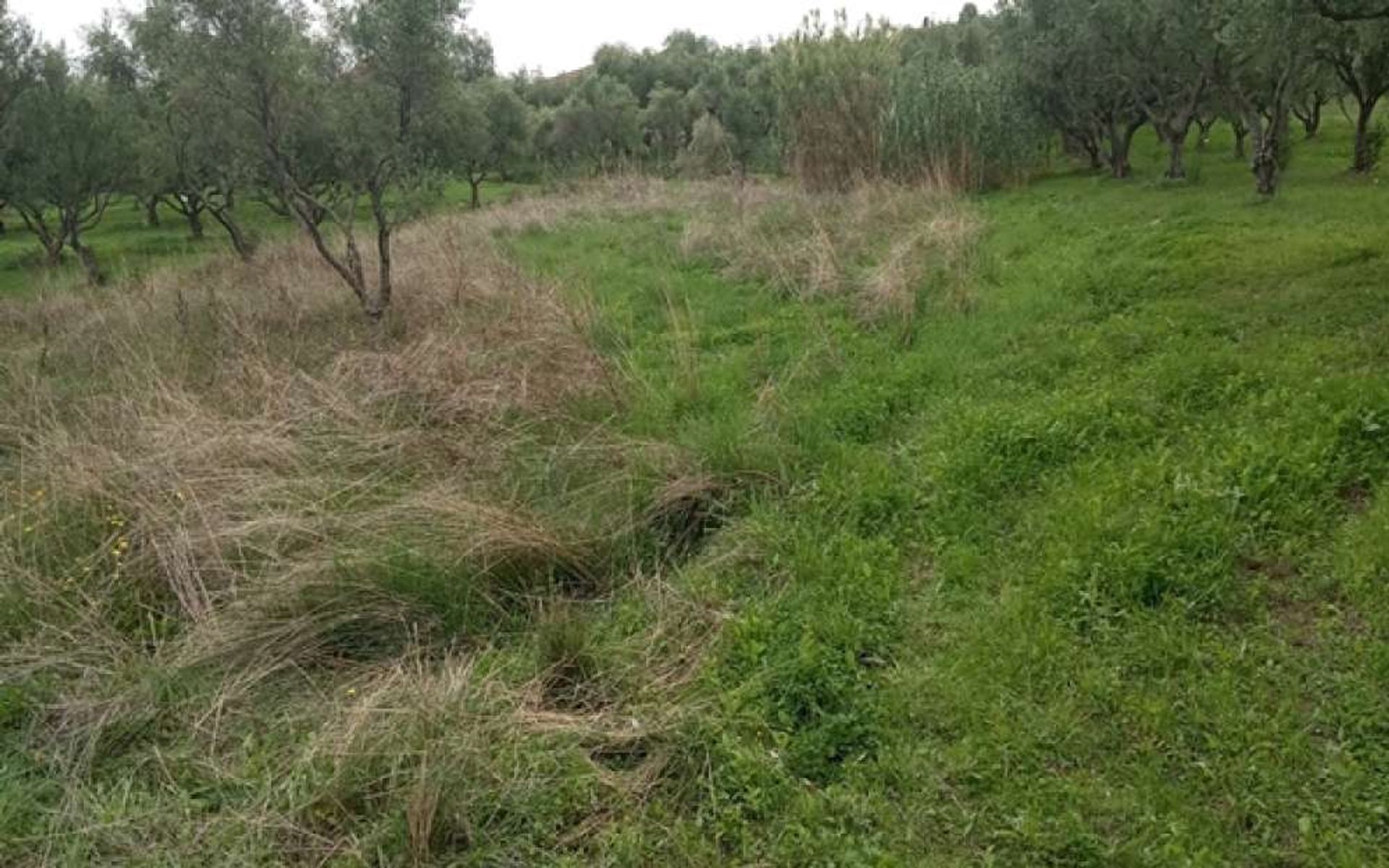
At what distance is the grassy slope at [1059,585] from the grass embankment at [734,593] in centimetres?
2

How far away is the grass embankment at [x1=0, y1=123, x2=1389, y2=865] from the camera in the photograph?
2857 mm

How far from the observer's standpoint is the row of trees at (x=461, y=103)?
30.3 ft

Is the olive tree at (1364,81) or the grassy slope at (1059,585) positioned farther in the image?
the olive tree at (1364,81)

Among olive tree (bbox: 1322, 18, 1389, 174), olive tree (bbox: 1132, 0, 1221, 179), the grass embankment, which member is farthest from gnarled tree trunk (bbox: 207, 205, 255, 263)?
olive tree (bbox: 1322, 18, 1389, 174)

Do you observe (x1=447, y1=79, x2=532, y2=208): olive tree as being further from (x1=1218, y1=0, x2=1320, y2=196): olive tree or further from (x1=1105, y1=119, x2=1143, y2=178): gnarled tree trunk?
(x1=1218, y1=0, x2=1320, y2=196): olive tree

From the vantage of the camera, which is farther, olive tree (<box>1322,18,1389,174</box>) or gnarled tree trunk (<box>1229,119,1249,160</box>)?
gnarled tree trunk (<box>1229,119,1249,160</box>)

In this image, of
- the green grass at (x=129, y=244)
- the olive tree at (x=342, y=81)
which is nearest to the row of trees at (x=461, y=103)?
the olive tree at (x=342, y=81)

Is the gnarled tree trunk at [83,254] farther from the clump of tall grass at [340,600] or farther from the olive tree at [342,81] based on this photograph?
the clump of tall grass at [340,600]

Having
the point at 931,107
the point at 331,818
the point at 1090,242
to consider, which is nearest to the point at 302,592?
the point at 331,818

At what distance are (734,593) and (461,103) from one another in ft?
29.4

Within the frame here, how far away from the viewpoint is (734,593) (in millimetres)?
4160

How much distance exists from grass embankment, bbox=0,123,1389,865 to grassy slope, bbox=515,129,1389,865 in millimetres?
19

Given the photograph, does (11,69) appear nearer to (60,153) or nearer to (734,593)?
(60,153)

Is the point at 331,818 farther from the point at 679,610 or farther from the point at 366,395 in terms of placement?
the point at 366,395
